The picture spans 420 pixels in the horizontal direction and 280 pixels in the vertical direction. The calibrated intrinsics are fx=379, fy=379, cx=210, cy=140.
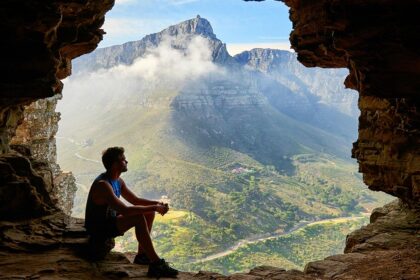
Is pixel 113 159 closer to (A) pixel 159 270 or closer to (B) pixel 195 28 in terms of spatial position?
(A) pixel 159 270

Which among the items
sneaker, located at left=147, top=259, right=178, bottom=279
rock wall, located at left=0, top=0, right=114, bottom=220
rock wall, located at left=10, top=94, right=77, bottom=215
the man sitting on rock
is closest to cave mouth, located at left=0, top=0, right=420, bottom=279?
rock wall, located at left=0, top=0, right=114, bottom=220

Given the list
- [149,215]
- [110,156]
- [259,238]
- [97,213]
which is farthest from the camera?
[259,238]

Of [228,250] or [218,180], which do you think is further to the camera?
[218,180]

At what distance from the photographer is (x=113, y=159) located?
9.70 m

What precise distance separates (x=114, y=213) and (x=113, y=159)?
141cm

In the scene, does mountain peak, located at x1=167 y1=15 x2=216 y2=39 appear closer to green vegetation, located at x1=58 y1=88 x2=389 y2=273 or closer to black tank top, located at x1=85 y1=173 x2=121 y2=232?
green vegetation, located at x1=58 y1=88 x2=389 y2=273

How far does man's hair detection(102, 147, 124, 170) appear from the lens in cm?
967

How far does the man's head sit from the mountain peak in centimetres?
18290

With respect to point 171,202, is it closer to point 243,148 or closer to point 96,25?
point 243,148

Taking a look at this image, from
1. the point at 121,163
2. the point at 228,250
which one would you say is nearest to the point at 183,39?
the point at 228,250

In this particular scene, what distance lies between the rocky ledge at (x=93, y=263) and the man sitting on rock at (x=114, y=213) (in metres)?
0.54

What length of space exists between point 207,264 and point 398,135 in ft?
171

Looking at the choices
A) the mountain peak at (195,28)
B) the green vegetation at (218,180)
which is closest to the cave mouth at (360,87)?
the green vegetation at (218,180)

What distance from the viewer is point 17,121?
52.9 ft
